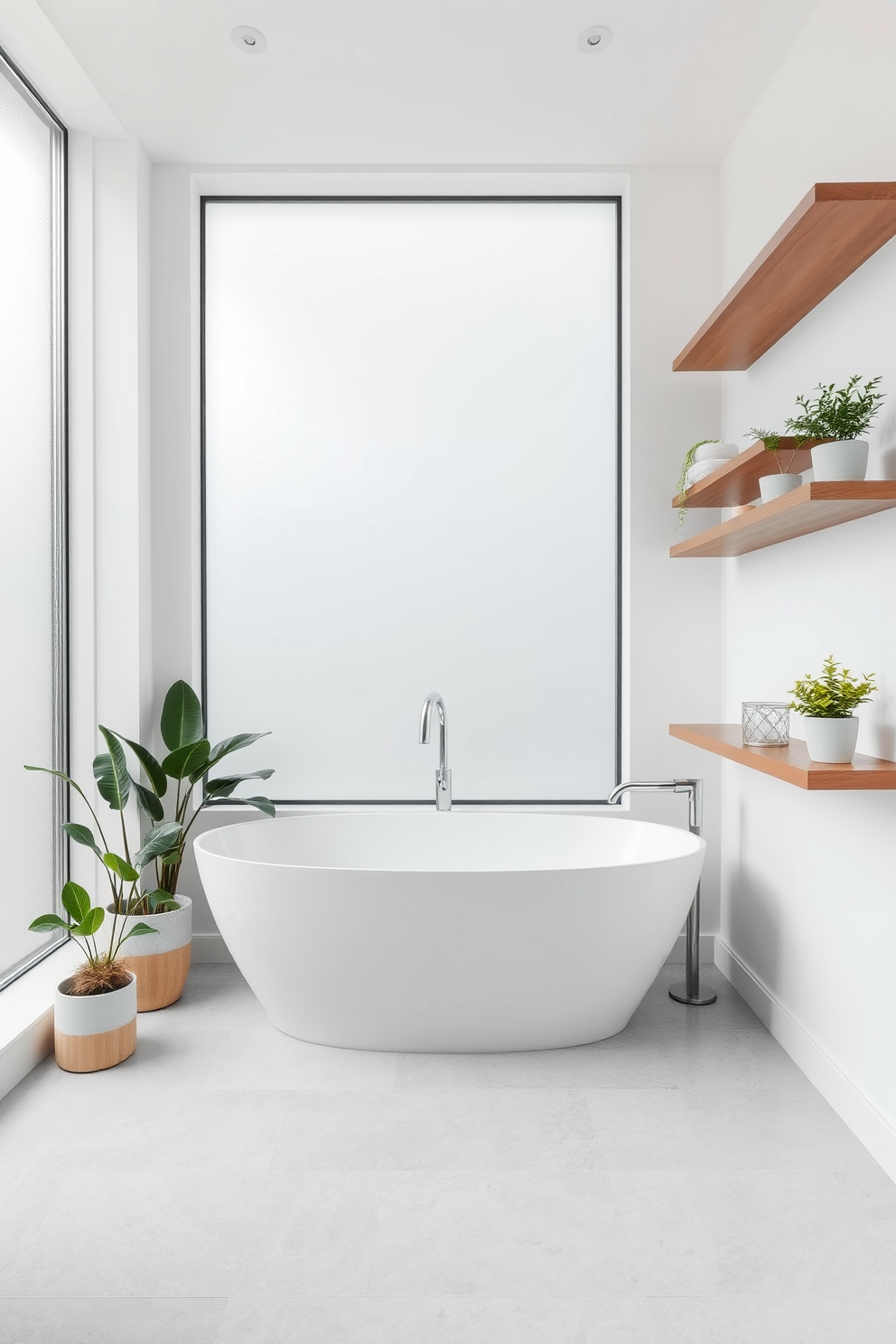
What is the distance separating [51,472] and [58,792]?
1.07 m

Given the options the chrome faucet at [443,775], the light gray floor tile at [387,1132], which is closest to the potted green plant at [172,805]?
the chrome faucet at [443,775]

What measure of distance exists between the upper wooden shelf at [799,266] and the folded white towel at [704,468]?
0.34 m

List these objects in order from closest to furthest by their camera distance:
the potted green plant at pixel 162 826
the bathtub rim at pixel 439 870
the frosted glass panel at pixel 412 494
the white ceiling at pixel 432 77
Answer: the bathtub rim at pixel 439 870 → the white ceiling at pixel 432 77 → the potted green plant at pixel 162 826 → the frosted glass panel at pixel 412 494

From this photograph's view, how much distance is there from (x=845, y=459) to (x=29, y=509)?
232cm

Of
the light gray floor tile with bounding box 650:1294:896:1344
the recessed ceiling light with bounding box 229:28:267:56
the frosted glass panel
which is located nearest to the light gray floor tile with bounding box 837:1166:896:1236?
the light gray floor tile with bounding box 650:1294:896:1344

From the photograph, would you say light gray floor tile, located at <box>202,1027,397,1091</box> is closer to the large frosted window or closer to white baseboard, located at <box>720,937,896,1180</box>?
the large frosted window

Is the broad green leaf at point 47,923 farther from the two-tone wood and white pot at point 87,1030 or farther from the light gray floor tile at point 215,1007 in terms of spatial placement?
the light gray floor tile at point 215,1007

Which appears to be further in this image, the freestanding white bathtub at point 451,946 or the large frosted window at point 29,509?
the large frosted window at point 29,509

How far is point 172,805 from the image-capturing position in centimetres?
304

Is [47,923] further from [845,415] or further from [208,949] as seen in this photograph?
[845,415]

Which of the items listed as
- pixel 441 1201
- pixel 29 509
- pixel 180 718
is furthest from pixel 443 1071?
Answer: pixel 29 509

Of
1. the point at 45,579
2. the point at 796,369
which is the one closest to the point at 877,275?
the point at 796,369

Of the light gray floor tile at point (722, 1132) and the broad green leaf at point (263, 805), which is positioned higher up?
the broad green leaf at point (263, 805)

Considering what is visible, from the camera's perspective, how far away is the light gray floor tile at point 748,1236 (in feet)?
4.85
